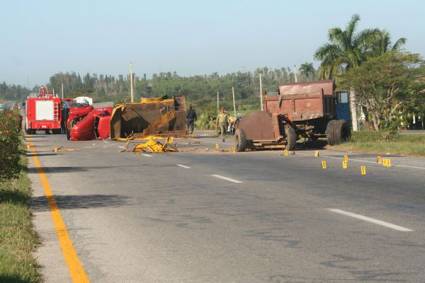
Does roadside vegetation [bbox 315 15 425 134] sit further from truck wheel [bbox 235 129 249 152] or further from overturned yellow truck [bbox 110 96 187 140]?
truck wheel [bbox 235 129 249 152]

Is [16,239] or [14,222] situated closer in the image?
[16,239]

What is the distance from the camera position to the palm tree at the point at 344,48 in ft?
185

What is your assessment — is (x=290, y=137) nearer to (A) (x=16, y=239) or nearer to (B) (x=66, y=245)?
(B) (x=66, y=245)

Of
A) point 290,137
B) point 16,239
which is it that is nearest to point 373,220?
point 16,239

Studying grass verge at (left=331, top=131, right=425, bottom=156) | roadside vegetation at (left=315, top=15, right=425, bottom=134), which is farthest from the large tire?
roadside vegetation at (left=315, top=15, right=425, bottom=134)

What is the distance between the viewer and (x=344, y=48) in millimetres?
57125

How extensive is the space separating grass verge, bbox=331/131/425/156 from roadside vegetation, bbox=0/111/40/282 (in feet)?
42.1

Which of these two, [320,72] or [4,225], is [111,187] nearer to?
[4,225]

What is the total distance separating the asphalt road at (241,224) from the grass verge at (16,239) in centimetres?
20

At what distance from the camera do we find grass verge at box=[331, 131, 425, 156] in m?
26.3

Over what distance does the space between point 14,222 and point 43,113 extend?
165 feet

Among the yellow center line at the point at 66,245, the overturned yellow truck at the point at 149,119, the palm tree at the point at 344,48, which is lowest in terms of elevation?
the yellow center line at the point at 66,245

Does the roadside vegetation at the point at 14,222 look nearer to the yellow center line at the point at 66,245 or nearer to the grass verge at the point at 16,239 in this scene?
the grass verge at the point at 16,239

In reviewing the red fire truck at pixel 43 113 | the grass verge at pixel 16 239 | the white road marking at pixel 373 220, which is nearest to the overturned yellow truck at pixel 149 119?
the red fire truck at pixel 43 113
